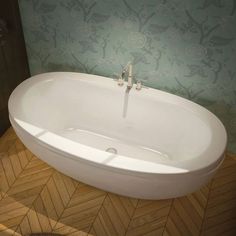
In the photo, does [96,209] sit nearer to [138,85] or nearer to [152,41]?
[138,85]

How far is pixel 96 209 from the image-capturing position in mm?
1709

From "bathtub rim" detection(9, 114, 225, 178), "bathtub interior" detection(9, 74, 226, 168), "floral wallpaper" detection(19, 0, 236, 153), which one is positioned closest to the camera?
"bathtub rim" detection(9, 114, 225, 178)

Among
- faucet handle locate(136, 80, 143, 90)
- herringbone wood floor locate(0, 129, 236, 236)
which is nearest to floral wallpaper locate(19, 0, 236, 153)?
faucet handle locate(136, 80, 143, 90)

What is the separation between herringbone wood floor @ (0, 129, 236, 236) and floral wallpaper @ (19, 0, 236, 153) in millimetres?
557

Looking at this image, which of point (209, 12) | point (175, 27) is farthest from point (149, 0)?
point (209, 12)

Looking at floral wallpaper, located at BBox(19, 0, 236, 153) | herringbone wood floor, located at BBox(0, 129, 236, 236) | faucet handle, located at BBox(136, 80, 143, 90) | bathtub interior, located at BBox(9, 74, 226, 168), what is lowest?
herringbone wood floor, located at BBox(0, 129, 236, 236)

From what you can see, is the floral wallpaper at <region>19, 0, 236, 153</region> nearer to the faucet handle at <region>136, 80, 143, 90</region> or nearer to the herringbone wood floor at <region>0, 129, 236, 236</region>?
the faucet handle at <region>136, 80, 143, 90</region>

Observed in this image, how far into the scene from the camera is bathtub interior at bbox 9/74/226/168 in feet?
5.92

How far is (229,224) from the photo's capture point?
5.40ft

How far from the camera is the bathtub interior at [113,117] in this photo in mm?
1804

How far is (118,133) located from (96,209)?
606 millimetres

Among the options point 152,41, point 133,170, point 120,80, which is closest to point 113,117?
point 120,80

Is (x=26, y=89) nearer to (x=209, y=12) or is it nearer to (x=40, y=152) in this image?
(x=40, y=152)

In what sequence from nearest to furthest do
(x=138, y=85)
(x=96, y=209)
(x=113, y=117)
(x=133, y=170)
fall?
1. (x=133, y=170)
2. (x=96, y=209)
3. (x=138, y=85)
4. (x=113, y=117)
